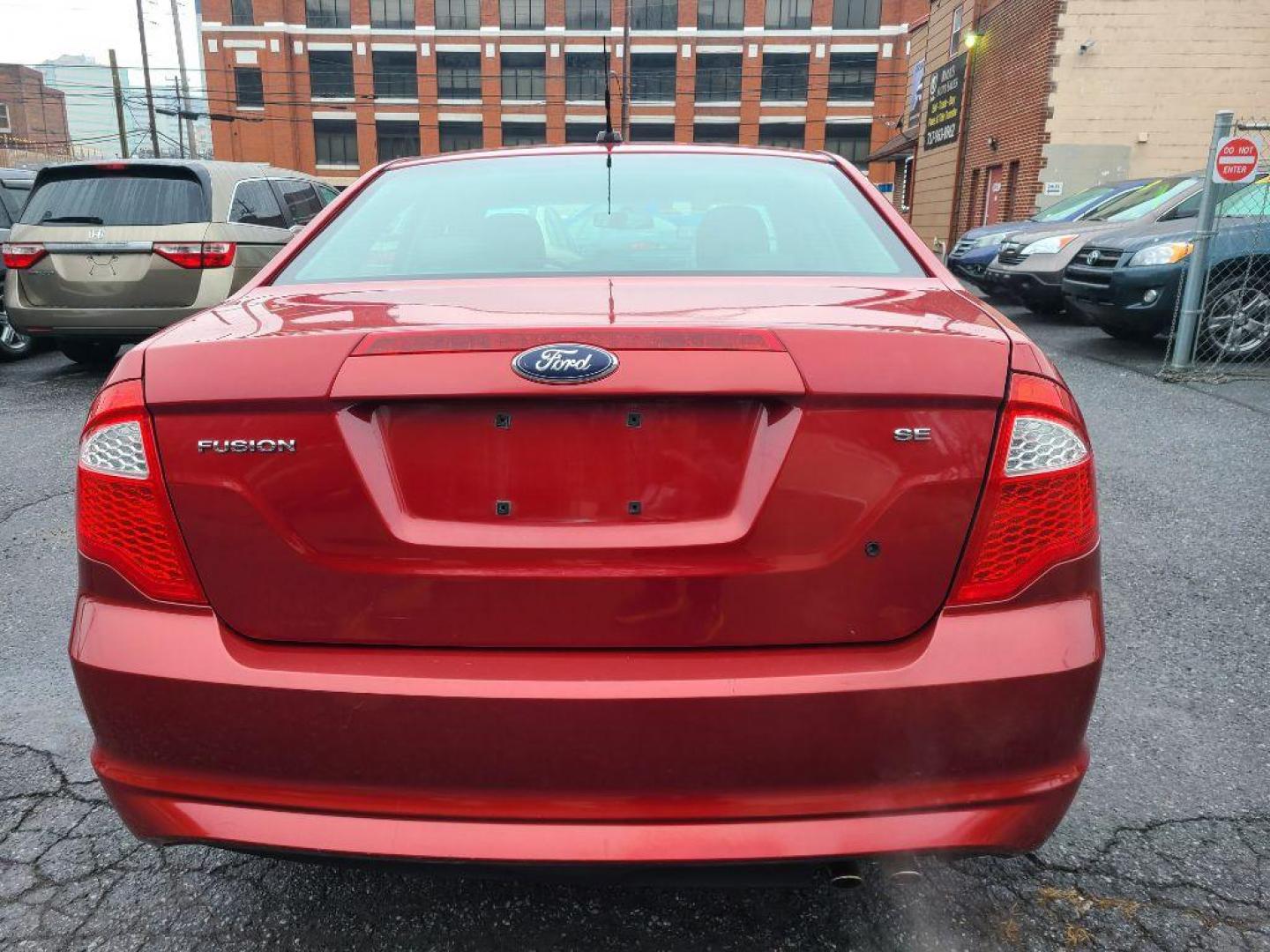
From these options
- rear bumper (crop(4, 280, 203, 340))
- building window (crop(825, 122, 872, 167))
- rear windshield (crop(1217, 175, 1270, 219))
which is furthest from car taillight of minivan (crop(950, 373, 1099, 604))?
building window (crop(825, 122, 872, 167))

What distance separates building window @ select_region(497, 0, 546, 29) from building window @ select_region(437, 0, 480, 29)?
148 cm

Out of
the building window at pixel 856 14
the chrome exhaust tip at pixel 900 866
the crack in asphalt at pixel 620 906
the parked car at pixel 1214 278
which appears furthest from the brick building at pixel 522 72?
Answer: the chrome exhaust tip at pixel 900 866

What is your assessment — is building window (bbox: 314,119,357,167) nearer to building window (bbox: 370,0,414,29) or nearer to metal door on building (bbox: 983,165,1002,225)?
building window (bbox: 370,0,414,29)

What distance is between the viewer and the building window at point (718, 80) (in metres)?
58.3

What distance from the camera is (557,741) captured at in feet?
4.89

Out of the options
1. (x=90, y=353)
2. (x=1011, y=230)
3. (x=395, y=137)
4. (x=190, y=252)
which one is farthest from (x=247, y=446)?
(x=395, y=137)

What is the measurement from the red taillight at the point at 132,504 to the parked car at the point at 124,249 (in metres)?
6.38

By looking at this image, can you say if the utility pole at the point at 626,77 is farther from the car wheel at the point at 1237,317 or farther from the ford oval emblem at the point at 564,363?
the ford oval emblem at the point at 564,363

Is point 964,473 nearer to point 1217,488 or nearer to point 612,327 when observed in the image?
point 612,327

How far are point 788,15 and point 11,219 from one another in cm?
5733

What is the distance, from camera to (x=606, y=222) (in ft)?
8.20

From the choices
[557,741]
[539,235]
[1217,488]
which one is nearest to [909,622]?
[557,741]

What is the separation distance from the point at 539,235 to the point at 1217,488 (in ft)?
14.9

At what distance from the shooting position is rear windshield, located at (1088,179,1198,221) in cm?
1075
